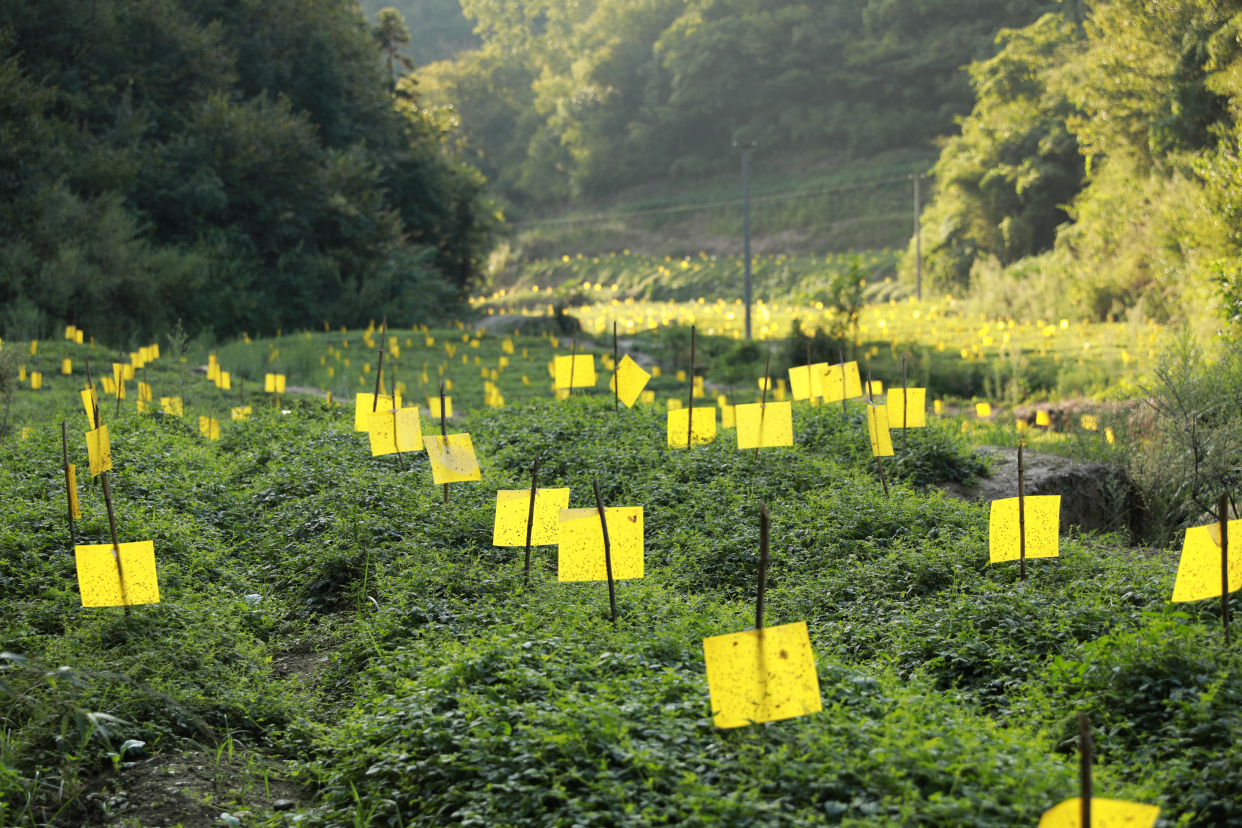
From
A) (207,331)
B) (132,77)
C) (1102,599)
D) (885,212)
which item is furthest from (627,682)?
(885,212)

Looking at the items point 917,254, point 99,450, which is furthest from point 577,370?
point 917,254

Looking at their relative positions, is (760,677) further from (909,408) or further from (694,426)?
(909,408)

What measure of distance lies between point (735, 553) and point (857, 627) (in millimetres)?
1209

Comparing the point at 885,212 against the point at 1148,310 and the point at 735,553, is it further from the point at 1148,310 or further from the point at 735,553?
the point at 735,553

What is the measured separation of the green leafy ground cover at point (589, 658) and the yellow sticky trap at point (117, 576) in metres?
0.14

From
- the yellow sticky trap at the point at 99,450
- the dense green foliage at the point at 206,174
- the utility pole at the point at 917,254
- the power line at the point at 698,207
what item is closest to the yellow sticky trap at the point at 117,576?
the yellow sticky trap at the point at 99,450

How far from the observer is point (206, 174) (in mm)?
21484

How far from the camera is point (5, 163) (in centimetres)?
1791

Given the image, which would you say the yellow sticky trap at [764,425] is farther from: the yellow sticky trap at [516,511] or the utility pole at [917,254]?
the utility pole at [917,254]

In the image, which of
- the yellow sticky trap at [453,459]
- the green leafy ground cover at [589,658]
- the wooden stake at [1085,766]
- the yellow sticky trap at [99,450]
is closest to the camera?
the wooden stake at [1085,766]

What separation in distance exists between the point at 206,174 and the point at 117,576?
19.5 meters

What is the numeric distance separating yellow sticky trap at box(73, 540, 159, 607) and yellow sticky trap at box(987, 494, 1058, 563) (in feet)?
13.7

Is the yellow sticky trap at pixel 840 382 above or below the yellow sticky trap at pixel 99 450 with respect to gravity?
above

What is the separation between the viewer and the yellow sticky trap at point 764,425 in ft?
22.7
